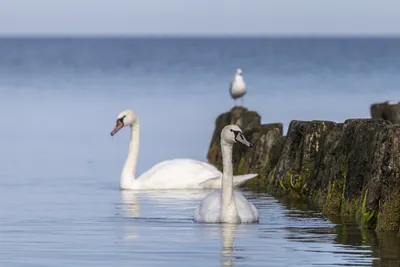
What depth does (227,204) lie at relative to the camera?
15266 millimetres

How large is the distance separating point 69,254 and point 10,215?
3.25 meters

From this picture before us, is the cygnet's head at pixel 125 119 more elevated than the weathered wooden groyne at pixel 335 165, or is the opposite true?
the cygnet's head at pixel 125 119

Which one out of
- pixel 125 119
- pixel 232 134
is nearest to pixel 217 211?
pixel 232 134

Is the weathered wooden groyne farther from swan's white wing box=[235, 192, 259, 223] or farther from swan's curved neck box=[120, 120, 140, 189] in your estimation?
swan's curved neck box=[120, 120, 140, 189]

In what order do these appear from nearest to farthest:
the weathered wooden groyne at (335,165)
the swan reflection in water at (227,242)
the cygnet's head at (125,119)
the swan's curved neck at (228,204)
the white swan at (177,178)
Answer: the swan reflection in water at (227,242)
the weathered wooden groyne at (335,165)
the swan's curved neck at (228,204)
the white swan at (177,178)
the cygnet's head at (125,119)

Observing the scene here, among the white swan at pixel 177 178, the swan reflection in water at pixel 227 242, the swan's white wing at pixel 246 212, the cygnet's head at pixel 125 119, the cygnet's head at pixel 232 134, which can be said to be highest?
the cygnet's head at pixel 125 119

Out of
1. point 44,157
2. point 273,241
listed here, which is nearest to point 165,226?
point 273,241

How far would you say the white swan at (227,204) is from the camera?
50.1 ft

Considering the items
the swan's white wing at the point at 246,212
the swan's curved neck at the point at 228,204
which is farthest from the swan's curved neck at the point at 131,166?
the swan's curved neck at the point at 228,204

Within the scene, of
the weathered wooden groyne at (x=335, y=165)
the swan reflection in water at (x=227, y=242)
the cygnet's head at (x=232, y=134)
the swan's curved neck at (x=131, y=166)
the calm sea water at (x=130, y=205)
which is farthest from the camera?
the swan's curved neck at (x=131, y=166)

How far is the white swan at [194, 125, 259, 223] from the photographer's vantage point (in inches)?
601

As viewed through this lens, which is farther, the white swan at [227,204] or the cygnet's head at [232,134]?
the cygnet's head at [232,134]

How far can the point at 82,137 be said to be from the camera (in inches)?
1085

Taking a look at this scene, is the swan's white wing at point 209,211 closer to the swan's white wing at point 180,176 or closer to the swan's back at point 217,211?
the swan's back at point 217,211
